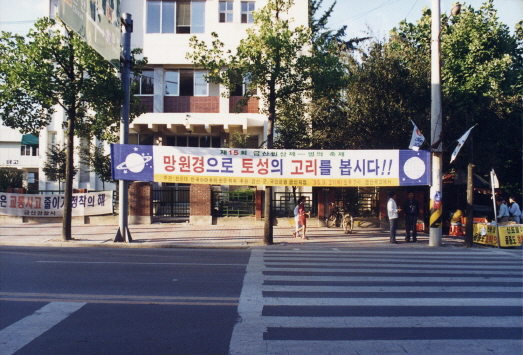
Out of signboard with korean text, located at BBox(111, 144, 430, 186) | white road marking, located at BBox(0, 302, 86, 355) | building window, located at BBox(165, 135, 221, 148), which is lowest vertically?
white road marking, located at BBox(0, 302, 86, 355)

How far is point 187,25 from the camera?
26.6 m

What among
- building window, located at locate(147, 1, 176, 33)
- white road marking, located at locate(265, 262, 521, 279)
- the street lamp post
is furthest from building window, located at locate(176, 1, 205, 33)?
white road marking, located at locate(265, 262, 521, 279)

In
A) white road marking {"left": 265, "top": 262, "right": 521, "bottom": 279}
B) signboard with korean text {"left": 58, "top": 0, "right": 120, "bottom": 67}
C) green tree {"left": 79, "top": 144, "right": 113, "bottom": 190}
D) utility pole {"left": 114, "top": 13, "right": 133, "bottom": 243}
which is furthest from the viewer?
green tree {"left": 79, "top": 144, "right": 113, "bottom": 190}

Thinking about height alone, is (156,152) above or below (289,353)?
above

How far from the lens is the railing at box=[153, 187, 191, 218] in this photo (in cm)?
2133

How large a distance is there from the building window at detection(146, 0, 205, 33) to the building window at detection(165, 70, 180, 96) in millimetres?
2472

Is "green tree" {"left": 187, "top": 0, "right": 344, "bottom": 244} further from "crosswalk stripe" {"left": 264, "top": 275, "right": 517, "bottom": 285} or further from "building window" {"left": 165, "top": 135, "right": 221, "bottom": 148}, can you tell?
"building window" {"left": 165, "top": 135, "right": 221, "bottom": 148}

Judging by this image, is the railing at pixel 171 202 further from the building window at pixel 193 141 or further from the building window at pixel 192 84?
the building window at pixel 192 84

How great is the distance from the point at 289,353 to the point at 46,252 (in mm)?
10649

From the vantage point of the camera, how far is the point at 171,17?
26547mm

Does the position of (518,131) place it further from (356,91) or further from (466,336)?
(466,336)

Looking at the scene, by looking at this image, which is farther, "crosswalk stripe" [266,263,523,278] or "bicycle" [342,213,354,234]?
"bicycle" [342,213,354,234]

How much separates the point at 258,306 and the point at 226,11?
75.4 ft

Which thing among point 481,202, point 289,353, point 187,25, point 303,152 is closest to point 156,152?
point 303,152
